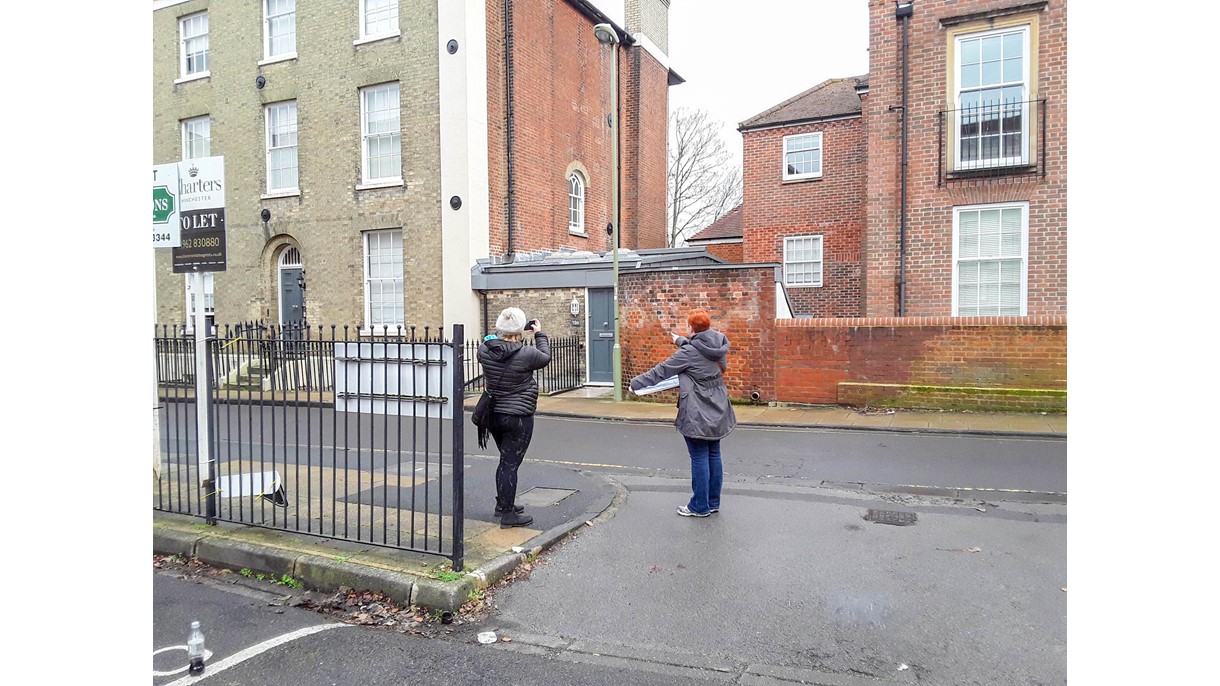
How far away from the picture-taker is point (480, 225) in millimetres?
17922

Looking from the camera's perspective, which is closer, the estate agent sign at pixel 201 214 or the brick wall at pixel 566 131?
the estate agent sign at pixel 201 214

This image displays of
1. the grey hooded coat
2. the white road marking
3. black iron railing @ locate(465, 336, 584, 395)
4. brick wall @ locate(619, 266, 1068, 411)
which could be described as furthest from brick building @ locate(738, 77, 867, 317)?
the white road marking

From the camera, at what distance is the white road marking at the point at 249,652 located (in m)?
3.68

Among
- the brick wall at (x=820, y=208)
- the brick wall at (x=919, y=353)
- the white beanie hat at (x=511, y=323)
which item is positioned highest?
the brick wall at (x=820, y=208)

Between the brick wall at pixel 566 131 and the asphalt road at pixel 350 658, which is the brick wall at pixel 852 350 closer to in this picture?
the brick wall at pixel 566 131

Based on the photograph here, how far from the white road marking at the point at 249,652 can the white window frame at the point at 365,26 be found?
55.8 feet

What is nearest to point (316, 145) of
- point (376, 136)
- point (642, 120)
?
point (376, 136)

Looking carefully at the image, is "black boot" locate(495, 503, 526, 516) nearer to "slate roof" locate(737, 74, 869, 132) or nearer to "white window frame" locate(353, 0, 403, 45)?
"white window frame" locate(353, 0, 403, 45)

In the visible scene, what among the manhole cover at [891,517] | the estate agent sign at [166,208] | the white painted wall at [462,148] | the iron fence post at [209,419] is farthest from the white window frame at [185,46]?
the manhole cover at [891,517]

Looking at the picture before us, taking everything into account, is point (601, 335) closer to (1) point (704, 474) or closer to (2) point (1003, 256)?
(2) point (1003, 256)

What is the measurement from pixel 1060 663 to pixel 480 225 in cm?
1585

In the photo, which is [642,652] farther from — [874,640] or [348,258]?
[348,258]

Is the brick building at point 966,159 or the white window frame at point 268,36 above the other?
the white window frame at point 268,36

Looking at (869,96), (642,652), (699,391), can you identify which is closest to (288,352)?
(699,391)
